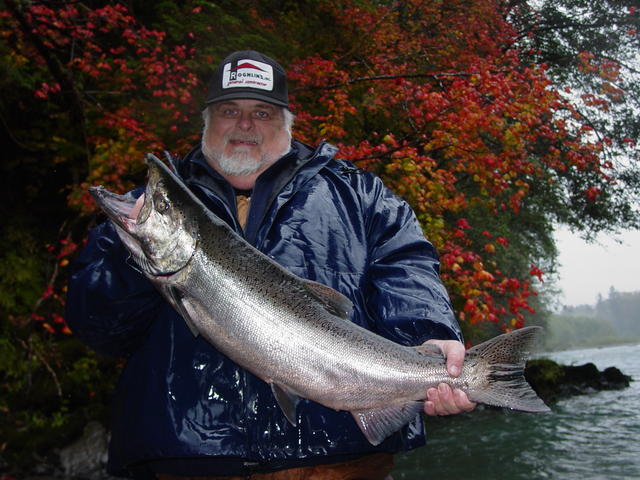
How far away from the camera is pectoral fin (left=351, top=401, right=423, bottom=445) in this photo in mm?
2443

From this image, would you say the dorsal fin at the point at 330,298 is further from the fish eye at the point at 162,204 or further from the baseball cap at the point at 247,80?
the baseball cap at the point at 247,80

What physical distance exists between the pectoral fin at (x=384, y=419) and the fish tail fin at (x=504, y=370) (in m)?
0.29

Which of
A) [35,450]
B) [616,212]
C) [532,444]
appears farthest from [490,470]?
[616,212]

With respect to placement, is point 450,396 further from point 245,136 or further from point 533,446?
point 533,446

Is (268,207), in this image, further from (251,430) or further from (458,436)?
(458,436)

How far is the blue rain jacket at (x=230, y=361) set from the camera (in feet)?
8.09

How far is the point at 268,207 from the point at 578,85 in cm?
1521

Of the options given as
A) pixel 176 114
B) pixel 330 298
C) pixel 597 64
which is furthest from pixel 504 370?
pixel 597 64

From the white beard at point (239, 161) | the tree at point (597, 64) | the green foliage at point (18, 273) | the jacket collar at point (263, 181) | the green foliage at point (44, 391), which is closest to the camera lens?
the jacket collar at point (263, 181)

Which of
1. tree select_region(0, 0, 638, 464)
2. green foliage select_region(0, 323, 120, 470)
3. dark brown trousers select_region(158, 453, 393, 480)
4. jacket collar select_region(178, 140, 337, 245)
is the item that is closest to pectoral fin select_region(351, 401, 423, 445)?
dark brown trousers select_region(158, 453, 393, 480)

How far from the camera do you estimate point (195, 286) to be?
96.3 inches

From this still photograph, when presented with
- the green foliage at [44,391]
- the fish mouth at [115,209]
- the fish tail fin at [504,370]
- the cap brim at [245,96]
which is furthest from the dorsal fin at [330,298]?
the green foliage at [44,391]

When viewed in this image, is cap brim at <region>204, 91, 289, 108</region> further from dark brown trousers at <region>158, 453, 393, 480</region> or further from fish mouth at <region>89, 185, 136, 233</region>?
dark brown trousers at <region>158, 453, 393, 480</region>

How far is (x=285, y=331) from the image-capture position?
243 centimetres
